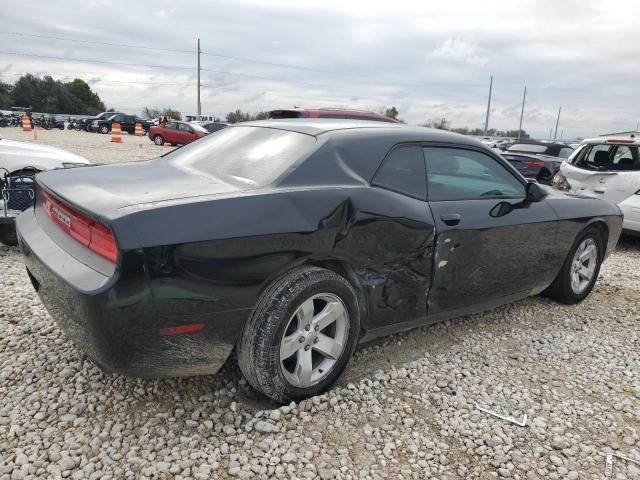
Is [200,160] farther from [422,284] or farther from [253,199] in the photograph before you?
[422,284]

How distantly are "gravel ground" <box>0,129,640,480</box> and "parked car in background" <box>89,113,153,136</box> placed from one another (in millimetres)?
33961

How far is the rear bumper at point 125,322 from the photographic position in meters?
1.99

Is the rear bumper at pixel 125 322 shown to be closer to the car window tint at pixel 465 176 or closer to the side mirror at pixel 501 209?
the car window tint at pixel 465 176

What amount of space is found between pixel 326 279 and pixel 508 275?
5.67 ft

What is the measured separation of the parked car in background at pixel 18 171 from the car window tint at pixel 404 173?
3.04 m

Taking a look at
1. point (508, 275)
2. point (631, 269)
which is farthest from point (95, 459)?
point (631, 269)

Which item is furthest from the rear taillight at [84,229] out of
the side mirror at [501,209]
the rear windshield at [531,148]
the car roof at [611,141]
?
the rear windshield at [531,148]

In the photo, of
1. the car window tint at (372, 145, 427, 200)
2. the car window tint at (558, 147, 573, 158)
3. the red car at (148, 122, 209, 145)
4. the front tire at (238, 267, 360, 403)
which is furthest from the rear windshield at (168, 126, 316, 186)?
the red car at (148, 122, 209, 145)

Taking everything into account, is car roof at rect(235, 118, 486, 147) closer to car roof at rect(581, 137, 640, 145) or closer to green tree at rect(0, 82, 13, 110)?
car roof at rect(581, 137, 640, 145)

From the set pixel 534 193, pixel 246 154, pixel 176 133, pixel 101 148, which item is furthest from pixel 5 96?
pixel 534 193

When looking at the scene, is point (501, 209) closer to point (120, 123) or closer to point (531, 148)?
point (531, 148)

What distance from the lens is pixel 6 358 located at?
2908mm

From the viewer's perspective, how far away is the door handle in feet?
9.93

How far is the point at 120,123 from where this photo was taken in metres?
35.5
